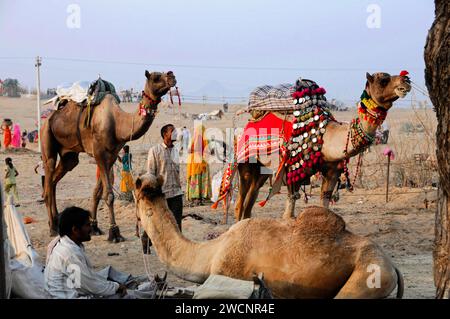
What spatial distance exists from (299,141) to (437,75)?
409 centimetres

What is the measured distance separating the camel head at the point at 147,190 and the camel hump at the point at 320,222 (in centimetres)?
110

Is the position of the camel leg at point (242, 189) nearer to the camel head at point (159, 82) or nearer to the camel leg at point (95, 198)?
the camel head at point (159, 82)

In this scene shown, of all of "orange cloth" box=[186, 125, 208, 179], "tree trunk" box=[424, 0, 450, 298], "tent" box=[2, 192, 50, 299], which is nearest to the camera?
"tree trunk" box=[424, 0, 450, 298]


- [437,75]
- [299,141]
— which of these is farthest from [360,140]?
[437,75]

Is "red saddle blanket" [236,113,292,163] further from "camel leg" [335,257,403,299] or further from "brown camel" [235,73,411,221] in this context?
"camel leg" [335,257,403,299]

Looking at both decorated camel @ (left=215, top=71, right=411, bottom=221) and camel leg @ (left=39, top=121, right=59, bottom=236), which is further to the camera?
camel leg @ (left=39, top=121, right=59, bottom=236)

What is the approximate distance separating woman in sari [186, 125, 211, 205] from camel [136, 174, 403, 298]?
8528 millimetres

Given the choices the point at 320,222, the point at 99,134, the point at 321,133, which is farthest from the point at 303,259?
the point at 99,134

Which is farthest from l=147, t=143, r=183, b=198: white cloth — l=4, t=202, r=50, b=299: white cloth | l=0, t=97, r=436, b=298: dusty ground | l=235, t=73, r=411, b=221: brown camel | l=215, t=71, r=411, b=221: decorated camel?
l=4, t=202, r=50, b=299: white cloth

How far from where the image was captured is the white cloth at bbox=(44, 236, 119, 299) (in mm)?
4969

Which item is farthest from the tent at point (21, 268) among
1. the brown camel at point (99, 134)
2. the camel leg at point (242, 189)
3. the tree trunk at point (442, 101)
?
the camel leg at point (242, 189)

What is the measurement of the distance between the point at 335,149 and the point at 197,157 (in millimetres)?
5455

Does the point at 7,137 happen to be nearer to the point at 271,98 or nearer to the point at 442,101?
the point at 271,98

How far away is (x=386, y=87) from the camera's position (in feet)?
26.0
